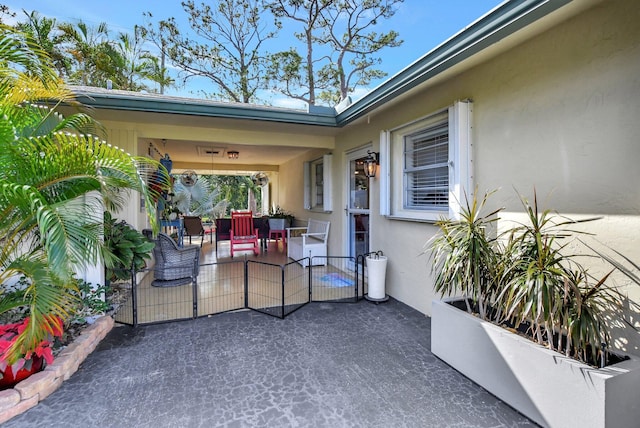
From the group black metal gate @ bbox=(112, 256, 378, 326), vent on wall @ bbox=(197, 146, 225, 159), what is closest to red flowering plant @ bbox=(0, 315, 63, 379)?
black metal gate @ bbox=(112, 256, 378, 326)

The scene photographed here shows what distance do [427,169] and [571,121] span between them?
5.57ft

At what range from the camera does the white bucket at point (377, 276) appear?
167 inches

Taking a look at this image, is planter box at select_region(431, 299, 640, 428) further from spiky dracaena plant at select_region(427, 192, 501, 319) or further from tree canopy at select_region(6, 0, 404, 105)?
tree canopy at select_region(6, 0, 404, 105)

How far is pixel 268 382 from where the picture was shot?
243 cm

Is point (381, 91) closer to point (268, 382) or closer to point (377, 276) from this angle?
point (377, 276)

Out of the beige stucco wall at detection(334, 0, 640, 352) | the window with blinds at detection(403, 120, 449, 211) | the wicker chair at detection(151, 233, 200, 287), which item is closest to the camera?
the beige stucco wall at detection(334, 0, 640, 352)

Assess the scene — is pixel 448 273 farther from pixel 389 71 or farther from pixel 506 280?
pixel 389 71

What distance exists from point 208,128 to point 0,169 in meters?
3.35

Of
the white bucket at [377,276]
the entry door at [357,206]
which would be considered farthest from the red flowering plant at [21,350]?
the entry door at [357,206]

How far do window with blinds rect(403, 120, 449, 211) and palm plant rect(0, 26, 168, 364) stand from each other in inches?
116

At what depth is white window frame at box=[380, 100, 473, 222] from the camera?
3146mm

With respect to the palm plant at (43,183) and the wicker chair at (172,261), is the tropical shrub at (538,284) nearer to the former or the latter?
the palm plant at (43,183)

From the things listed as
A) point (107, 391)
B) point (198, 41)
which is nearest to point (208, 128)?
point (107, 391)

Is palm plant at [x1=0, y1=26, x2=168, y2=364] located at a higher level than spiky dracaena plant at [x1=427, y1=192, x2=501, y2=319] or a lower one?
higher
